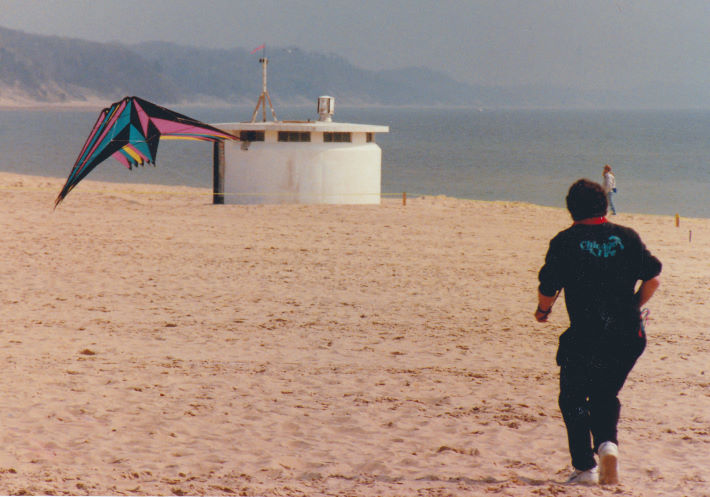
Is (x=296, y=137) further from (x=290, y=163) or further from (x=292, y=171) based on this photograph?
(x=292, y=171)

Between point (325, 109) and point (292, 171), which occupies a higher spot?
point (325, 109)

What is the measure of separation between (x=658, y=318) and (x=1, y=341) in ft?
23.4

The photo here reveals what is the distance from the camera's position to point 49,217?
16562 millimetres

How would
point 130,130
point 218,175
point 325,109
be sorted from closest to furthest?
1. point 130,130
2. point 218,175
3. point 325,109

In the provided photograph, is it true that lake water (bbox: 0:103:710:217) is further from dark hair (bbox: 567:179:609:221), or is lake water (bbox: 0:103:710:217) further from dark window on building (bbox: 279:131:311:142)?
dark hair (bbox: 567:179:609:221)

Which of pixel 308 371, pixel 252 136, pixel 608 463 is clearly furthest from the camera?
pixel 252 136

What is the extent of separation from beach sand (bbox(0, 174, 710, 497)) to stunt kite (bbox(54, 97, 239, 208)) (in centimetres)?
164

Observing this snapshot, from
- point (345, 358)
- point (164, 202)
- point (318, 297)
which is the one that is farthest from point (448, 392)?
point (164, 202)

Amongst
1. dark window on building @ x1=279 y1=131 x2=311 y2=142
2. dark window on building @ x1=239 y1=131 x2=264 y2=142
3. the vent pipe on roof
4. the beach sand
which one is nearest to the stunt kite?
the beach sand

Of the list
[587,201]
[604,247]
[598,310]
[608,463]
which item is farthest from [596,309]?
[608,463]

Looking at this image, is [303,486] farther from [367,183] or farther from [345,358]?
[367,183]

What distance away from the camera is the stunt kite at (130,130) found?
11.1 meters

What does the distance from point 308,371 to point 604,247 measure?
3.59 m

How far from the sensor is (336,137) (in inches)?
789
